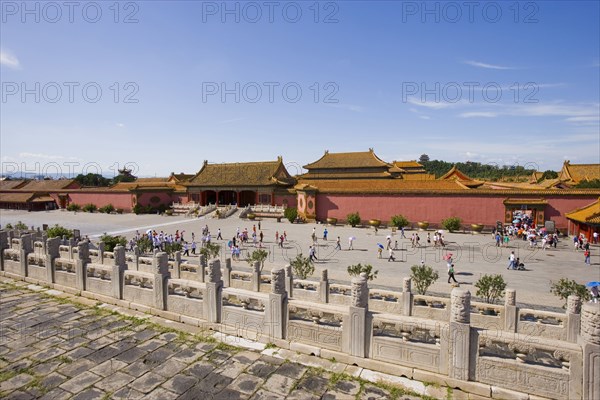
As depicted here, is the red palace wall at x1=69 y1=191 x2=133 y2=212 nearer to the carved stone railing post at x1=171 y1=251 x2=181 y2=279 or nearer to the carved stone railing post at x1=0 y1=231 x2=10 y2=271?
the carved stone railing post at x1=0 y1=231 x2=10 y2=271

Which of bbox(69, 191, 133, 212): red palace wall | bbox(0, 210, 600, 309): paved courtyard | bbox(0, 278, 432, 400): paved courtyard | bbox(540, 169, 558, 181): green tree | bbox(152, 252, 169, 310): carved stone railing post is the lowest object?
bbox(0, 210, 600, 309): paved courtyard

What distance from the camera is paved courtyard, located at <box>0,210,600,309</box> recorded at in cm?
1478

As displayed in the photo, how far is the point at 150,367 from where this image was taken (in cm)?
638

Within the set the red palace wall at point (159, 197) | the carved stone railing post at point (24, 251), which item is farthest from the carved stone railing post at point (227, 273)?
the red palace wall at point (159, 197)

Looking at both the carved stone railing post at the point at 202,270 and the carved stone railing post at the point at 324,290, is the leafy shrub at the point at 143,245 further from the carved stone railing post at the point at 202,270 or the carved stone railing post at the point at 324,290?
the carved stone railing post at the point at 324,290

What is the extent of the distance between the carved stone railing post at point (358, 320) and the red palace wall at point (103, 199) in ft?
147

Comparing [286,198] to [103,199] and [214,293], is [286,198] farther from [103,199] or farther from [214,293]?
[214,293]

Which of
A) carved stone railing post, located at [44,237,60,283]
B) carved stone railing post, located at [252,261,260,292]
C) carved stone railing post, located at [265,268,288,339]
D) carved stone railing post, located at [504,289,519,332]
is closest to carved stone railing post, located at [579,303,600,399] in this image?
carved stone railing post, located at [504,289,519,332]

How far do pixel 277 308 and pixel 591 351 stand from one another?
510 centimetres

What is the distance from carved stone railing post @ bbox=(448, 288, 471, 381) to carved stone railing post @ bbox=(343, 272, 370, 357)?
1450 mm

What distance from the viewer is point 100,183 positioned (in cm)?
8062

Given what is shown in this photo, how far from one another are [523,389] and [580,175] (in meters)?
43.4

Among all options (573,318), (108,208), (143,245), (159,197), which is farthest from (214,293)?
(108,208)

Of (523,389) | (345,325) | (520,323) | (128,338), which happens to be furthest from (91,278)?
(520,323)
